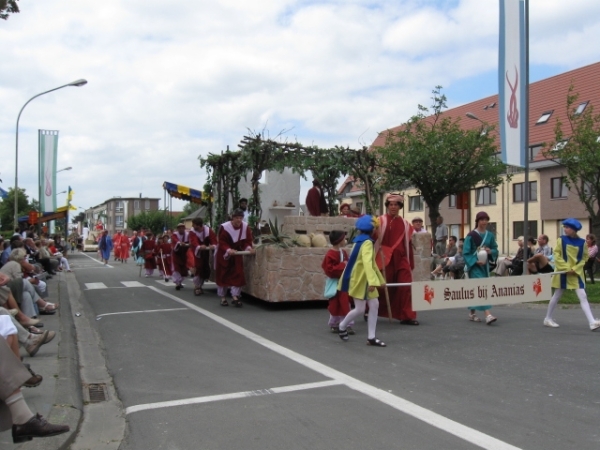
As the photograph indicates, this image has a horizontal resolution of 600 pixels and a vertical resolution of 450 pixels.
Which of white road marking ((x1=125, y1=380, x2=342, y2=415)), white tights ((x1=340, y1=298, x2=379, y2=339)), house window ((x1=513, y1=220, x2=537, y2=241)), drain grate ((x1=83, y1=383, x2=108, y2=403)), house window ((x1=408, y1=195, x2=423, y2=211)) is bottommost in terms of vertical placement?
drain grate ((x1=83, y1=383, x2=108, y2=403))

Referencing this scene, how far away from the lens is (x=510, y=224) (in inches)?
1766

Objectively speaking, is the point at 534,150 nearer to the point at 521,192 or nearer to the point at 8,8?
the point at 521,192


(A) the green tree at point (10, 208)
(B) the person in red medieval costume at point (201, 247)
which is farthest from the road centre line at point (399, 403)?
(A) the green tree at point (10, 208)

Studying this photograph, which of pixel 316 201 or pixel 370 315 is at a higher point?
pixel 316 201

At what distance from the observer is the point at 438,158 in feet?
88.6

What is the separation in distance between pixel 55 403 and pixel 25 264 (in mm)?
6272

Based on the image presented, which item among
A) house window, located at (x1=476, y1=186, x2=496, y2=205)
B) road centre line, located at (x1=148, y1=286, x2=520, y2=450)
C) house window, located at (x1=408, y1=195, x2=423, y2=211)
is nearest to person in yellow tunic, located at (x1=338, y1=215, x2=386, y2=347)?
road centre line, located at (x1=148, y1=286, x2=520, y2=450)

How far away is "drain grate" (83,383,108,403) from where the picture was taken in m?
6.16

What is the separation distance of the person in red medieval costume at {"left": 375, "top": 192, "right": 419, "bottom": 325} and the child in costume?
901 mm

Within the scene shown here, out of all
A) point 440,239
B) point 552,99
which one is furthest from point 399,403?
point 552,99

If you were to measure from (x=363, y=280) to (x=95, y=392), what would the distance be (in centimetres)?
359

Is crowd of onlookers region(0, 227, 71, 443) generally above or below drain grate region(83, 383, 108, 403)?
above

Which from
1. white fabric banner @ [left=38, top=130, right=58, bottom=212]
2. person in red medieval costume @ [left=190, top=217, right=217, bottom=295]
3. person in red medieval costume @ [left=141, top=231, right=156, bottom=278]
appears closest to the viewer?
person in red medieval costume @ [left=190, top=217, right=217, bottom=295]

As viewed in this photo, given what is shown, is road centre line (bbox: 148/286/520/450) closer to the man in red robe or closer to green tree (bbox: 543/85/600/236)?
the man in red robe
